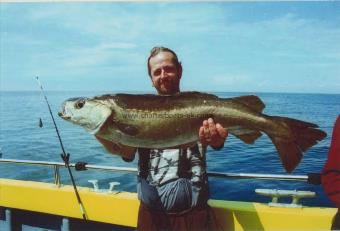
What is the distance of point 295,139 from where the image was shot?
2207 mm

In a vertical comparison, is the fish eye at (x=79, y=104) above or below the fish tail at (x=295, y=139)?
above

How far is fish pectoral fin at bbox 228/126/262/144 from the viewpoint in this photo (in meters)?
2.26

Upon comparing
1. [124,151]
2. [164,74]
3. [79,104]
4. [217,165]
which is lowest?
[217,165]

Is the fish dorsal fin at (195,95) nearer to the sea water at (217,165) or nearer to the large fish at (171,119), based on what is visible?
the large fish at (171,119)

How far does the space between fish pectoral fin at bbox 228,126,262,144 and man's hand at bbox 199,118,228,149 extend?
67mm

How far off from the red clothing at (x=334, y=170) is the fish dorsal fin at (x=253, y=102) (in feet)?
1.39

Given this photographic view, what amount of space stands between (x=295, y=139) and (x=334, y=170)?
11.1 inches

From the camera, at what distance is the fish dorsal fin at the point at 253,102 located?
226 centimetres

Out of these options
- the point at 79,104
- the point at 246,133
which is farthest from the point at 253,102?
the point at 79,104

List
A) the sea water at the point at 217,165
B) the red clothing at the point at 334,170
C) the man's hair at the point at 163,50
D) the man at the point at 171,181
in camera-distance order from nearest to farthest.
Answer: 1. the red clothing at the point at 334,170
2. the man at the point at 171,181
3. the man's hair at the point at 163,50
4. the sea water at the point at 217,165

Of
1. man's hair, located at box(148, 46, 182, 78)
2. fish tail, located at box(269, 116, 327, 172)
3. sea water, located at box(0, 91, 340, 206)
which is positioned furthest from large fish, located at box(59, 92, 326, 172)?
sea water, located at box(0, 91, 340, 206)

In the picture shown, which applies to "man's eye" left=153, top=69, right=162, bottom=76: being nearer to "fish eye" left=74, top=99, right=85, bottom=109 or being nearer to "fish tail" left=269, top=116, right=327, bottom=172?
"fish eye" left=74, top=99, right=85, bottom=109

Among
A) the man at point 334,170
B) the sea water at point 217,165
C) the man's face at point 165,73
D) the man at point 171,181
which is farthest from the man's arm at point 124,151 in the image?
the sea water at point 217,165

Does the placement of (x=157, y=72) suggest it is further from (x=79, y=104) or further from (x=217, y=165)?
(x=217, y=165)
